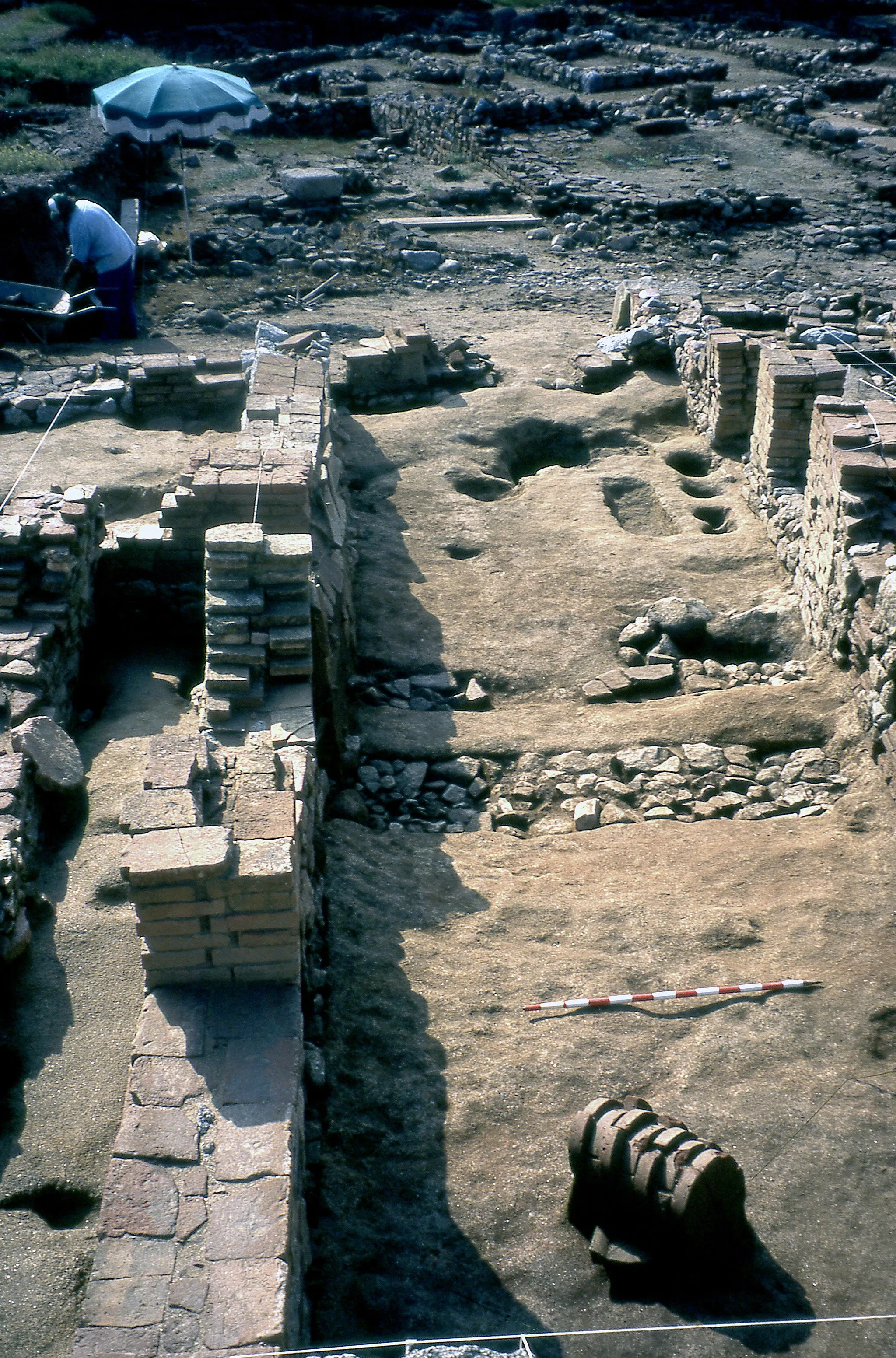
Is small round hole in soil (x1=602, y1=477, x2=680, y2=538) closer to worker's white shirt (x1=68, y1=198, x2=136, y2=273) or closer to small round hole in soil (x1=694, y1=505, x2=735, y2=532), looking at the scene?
small round hole in soil (x1=694, y1=505, x2=735, y2=532)

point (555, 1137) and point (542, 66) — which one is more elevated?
point (542, 66)

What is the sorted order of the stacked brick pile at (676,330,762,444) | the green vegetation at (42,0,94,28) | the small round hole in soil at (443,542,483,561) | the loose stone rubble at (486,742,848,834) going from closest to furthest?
the loose stone rubble at (486,742,848,834) < the small round hole in soil at (443,542,483,561) < the stacked brick pile at (676,330,762,444) < the green vegetation at (42,0,94,28)

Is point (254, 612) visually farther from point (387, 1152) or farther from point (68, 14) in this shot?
point (68, 14)

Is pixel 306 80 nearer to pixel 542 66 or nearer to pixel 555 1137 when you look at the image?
pixel 542 66

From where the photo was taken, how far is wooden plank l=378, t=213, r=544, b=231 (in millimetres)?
15875

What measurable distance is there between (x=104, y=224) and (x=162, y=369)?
10.6ft

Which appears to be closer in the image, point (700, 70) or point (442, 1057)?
point (442, 1057)

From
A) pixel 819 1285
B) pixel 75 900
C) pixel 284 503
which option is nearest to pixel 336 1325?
pixel 819 1285

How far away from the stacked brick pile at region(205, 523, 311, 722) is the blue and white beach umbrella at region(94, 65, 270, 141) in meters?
9.61

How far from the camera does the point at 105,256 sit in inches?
448

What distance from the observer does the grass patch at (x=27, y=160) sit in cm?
1452

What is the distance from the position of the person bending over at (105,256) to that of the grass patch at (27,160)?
355cm

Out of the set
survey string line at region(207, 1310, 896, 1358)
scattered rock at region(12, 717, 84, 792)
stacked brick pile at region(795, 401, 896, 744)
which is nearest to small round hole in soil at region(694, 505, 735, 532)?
stacked brick pile at region(795, 401, 896, 744)

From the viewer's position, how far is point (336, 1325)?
3.28 meters
